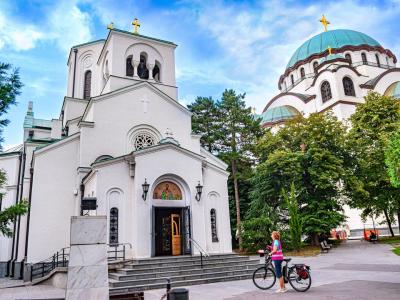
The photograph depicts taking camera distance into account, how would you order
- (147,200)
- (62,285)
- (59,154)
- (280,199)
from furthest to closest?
(280,199) < (59,154) < (147,200) < (62,285)

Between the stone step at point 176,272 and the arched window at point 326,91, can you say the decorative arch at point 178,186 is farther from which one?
the arched window at point 326,91

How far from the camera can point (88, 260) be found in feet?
23.0

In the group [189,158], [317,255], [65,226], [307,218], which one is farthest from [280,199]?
[65,226]

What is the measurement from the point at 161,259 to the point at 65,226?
5940 mm

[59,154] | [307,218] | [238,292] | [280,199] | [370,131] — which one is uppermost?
[370,131]

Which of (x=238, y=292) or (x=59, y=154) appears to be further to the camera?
(x=59, y=154)

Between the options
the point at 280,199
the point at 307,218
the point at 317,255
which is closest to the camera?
the point at 317,255

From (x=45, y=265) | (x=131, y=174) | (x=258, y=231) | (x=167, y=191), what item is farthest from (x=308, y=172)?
(x=45, y=265)

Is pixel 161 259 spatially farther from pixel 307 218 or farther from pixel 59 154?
pixel 307 218

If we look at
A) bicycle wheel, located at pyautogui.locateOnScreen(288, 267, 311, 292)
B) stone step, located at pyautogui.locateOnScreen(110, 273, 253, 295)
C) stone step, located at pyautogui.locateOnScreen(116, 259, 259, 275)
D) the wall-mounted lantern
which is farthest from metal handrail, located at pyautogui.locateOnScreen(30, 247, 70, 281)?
bicycle wheel, located at pyautogui.locateOnScreen(288, 267, 311, 292)

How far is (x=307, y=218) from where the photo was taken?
71.6 ft

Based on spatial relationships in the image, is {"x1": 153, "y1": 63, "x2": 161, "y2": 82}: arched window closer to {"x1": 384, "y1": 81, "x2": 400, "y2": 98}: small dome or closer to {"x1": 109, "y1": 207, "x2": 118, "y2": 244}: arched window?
{"x1": 109, "y1": 207, "x2": 118, "y2": 244}: arched window

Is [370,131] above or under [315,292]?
above

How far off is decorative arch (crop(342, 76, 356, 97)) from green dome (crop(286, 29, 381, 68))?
883 cm
